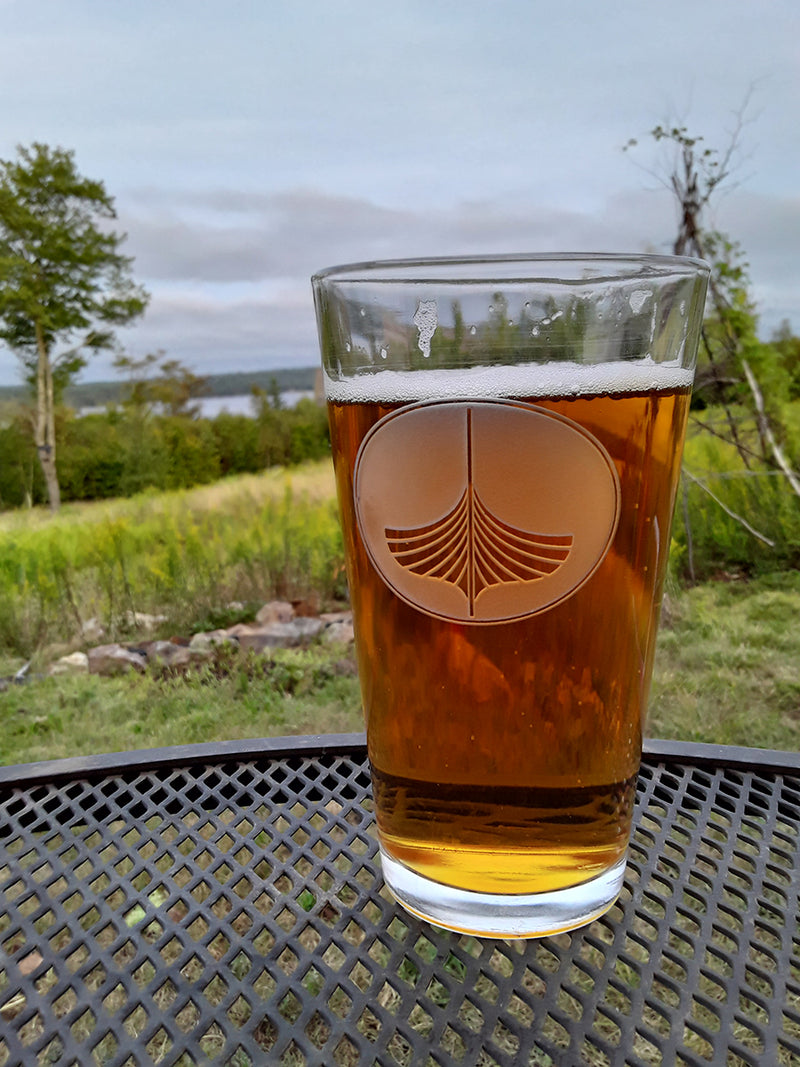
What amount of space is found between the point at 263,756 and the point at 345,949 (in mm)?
382

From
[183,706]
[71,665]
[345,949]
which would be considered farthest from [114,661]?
[345,949]

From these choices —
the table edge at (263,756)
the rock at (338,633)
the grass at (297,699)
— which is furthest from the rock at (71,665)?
the table edge at (263,756)

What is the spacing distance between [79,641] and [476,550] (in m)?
2.99

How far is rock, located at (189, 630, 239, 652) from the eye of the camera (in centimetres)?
303

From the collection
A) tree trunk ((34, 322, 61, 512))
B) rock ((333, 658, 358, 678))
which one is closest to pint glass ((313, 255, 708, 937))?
rock ((333, 658, 358, 678))

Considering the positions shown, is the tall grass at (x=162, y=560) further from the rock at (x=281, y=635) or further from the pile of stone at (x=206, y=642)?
the rock at (x=281, y=635)

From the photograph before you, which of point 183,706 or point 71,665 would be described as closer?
point 183,706

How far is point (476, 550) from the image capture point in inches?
24.8

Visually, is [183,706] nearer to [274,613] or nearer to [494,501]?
[274,613]

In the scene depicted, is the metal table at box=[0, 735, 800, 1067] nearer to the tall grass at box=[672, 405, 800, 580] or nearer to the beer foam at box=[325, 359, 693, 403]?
the beer foam at box=[325, 359, 693, 403]

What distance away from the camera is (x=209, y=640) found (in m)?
3.05

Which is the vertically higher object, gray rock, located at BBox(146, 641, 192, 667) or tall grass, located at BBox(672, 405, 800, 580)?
tall grass, located at BBox(672, 405, 800, 580)

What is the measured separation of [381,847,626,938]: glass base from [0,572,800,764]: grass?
5.62 feet

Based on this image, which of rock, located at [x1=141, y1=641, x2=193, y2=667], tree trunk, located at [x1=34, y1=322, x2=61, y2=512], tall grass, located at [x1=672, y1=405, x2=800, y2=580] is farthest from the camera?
tree trunk, located at [x1=34, y1=322, x2=61, y2=512]
